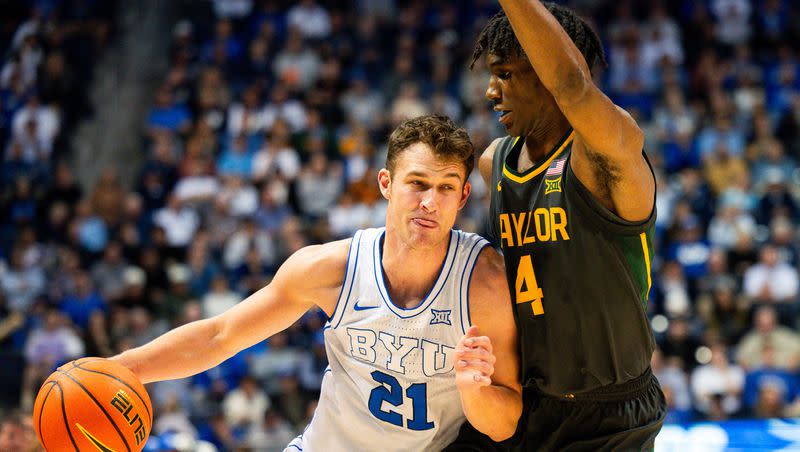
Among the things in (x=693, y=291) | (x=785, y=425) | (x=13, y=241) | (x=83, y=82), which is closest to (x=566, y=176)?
(x=785, y=425)

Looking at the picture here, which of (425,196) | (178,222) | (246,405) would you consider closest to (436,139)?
(425,196)

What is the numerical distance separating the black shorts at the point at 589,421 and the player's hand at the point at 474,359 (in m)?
0.46

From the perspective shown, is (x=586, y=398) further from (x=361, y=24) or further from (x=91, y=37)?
(x=91, y=37)

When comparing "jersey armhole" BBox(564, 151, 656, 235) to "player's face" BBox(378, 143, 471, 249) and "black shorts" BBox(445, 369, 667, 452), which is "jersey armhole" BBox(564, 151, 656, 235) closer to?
"player's face" BBox(378, 143, 471, 249)

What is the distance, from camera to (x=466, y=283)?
12.5 ft

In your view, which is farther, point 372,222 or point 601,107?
point 372,222

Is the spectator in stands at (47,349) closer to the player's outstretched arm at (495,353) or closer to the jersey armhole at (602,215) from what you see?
the player's outstretched arm at (495,353)

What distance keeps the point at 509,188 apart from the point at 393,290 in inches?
24.1

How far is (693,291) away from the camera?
10805 mm

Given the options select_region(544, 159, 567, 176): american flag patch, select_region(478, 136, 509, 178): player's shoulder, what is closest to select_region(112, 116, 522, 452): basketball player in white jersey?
select_region(544, 159, 567, 176): american flag patch

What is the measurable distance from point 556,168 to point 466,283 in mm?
573

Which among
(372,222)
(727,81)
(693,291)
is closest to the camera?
(693,291)

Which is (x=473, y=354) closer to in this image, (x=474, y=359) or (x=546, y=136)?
(x=474, y=359)

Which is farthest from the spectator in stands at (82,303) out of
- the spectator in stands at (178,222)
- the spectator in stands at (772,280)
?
the spectator in stands at (772,280)
